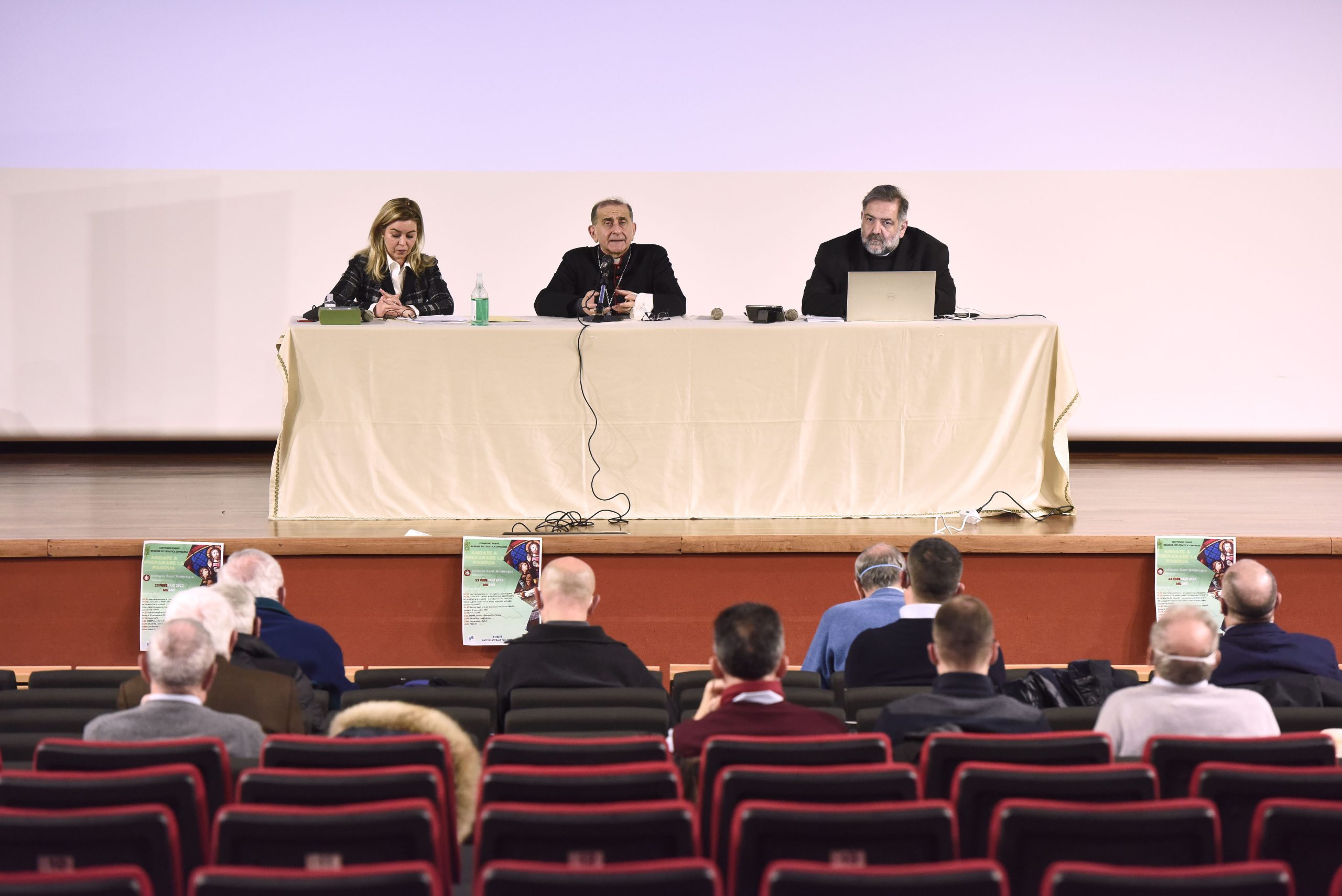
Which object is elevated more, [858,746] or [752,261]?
[752,261]

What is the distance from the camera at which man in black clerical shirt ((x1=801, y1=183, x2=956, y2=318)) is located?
16.9ft

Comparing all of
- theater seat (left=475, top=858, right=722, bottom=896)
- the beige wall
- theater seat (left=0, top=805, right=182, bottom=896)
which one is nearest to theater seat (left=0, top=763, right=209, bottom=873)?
theater seat (left=0, top=805, right=182, bottom=896)

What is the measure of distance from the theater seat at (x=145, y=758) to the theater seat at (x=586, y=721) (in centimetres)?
63

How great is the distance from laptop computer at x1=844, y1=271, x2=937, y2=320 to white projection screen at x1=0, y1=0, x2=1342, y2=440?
7.67ft

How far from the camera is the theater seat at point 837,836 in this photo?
5.90 feet

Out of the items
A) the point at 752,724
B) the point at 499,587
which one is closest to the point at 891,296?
the point at 499,587

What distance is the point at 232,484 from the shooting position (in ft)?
19.0

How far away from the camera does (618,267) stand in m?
5.38

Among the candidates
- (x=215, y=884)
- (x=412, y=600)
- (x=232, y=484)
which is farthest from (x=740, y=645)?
(x=232, y=484)

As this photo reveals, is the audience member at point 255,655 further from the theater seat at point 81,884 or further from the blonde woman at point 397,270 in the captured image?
the blonde woman at point 397,270

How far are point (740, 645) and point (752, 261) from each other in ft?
15.8

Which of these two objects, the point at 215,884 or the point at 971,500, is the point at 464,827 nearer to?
the point at 215,884

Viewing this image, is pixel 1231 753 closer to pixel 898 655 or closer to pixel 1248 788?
pixel 1248 788

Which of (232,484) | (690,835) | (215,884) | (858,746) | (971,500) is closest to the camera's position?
(215,884)
